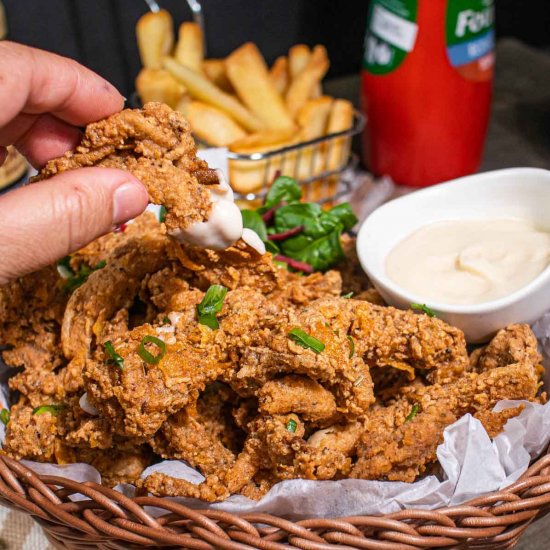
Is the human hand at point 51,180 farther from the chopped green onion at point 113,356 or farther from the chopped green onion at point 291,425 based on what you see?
the chopped green onion at point 291,425

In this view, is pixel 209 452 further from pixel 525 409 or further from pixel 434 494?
pixel 525 409

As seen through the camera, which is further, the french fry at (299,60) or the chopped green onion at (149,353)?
the french fry at (299,60)

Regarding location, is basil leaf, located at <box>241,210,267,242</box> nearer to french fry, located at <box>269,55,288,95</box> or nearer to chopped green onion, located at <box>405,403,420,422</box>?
chopped green onion, located at <box>405,403,420,422</box>

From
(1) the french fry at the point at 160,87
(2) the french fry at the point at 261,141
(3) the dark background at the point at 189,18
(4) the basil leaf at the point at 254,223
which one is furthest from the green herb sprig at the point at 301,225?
(3) the dark background at the point at 189,18

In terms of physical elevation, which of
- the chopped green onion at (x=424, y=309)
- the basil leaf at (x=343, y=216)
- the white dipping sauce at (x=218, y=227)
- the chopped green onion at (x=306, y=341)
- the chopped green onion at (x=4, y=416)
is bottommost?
the chopped green onion at (x=4, y=416)

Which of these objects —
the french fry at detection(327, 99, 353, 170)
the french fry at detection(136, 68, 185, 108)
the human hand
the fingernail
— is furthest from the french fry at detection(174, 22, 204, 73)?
the fingernail

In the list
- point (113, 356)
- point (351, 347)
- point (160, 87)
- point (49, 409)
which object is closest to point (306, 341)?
point (351, 347)
